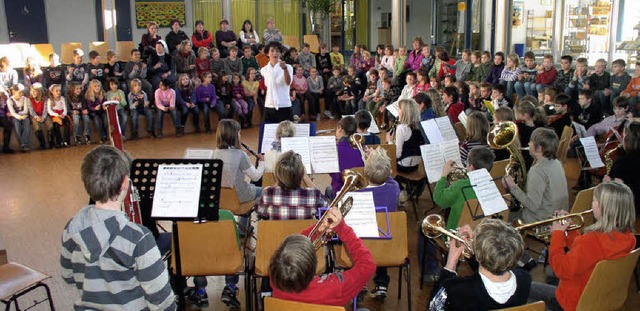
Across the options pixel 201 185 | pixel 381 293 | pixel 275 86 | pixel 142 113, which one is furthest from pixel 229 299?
pixel 142 113

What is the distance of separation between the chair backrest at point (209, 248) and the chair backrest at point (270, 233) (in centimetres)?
17

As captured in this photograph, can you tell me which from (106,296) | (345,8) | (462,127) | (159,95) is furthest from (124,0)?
(106,296)

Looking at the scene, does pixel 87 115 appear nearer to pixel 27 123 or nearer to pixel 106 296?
pixel 27 123

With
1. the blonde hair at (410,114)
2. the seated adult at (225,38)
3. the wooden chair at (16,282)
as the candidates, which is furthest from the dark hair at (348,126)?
the seated adult at (225,38)

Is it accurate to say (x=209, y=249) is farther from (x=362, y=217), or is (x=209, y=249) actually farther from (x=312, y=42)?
(x=312, y=42)

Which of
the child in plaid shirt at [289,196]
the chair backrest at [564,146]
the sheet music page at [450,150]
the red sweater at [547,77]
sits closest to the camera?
the child in plaid shirt at [289,196]

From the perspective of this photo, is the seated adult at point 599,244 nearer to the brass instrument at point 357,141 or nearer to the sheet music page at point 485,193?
the sheet music page at point 485,193

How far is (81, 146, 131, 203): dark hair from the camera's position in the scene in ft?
8.02

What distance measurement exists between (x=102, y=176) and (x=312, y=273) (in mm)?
961

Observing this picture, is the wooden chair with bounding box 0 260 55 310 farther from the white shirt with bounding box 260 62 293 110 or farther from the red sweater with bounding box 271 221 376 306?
the white shirt with bounding box 260 62 293 110

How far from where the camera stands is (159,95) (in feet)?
34.7

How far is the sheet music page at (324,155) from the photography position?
5098mm

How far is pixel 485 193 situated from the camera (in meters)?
3.88

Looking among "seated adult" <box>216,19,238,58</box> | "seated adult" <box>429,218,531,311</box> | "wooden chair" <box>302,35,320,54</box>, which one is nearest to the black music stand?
"seated adult" <box>429,218,531,311</box>
